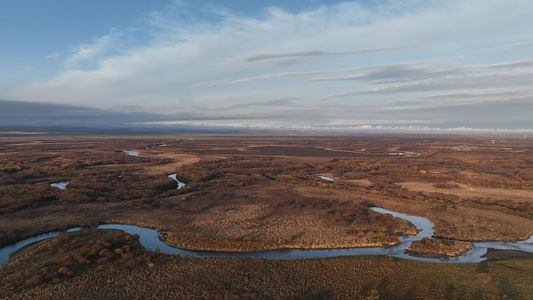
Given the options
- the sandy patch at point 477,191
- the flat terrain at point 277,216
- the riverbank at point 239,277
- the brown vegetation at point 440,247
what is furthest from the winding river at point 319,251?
the sandy patch at point 477,191

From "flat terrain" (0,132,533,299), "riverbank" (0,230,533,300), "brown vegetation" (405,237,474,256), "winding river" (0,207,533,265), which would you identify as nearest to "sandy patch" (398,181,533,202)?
"flat terrain" (0,132,533,299)

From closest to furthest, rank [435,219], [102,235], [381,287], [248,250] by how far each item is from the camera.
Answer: [381,287], [248,250], [102,235], [435,219]

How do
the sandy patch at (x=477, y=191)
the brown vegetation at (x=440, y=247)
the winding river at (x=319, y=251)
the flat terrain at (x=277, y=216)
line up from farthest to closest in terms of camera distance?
the sandy patch at (x=477, y=191) → the brown vegetation at (x=440, y=247) → the winding river at (x=319, y=251) → the flat terrain at (x=277, y=216)

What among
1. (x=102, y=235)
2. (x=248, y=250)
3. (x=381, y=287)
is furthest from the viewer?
(x=102, y=235)

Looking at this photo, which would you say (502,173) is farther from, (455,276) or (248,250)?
(248,250)

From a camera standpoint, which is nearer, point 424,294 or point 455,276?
point 424,294

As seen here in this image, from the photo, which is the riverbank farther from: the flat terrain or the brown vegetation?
the brown vegetation

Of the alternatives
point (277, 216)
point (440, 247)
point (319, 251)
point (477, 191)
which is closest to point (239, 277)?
point (319, 251)

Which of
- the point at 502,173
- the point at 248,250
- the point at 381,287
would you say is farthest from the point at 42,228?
the point at 502,173

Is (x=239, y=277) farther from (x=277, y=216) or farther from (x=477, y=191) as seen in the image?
(x=477, y=191)

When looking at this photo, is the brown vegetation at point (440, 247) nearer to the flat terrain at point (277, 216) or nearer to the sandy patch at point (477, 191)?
the flat terrain at point (277, 216)
